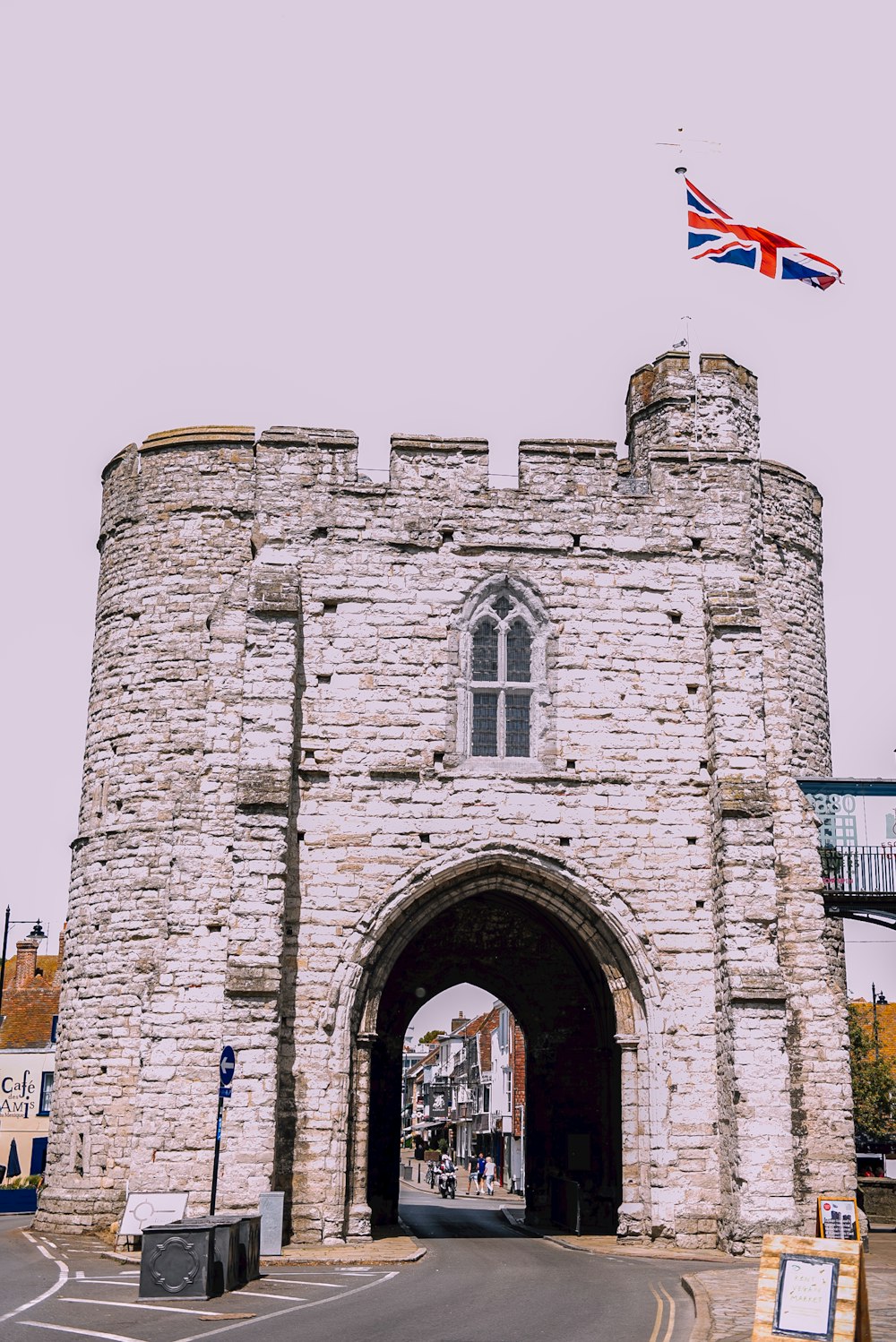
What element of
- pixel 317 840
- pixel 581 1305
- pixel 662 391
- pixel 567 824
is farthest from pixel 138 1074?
pixel 662 391

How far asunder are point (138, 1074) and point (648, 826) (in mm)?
7291

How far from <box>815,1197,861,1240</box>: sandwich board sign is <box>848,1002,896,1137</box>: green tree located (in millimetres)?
28163

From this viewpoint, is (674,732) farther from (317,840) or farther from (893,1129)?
(893,1129)

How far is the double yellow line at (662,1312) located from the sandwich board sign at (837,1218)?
5.24 ft

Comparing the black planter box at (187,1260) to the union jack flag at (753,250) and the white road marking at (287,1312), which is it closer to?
the white road marking at (287,1312)

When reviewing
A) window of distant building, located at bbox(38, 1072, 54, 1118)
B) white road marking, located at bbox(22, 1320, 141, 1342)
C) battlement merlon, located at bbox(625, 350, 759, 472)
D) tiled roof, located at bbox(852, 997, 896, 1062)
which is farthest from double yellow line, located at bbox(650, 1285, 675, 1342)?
tiled roof, located at bbox(852, 997, 896, 1062)

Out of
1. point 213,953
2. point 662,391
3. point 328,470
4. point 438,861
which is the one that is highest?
point 662,391

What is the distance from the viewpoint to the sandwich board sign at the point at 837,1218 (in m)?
12.4

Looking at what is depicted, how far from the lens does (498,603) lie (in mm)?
18266

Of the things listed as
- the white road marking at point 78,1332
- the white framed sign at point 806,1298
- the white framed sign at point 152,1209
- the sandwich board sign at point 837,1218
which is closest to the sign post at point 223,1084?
the white framed sign at point 152,1209

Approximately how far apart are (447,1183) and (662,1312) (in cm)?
2945

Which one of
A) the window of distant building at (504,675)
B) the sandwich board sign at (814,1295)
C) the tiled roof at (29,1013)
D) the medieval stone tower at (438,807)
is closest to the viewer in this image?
the sandwich board sign at (814,1295)

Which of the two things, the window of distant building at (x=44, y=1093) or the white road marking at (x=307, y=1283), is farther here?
the window of distant building at (x=44, y=1093)

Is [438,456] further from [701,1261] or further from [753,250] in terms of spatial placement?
[701,1261]
